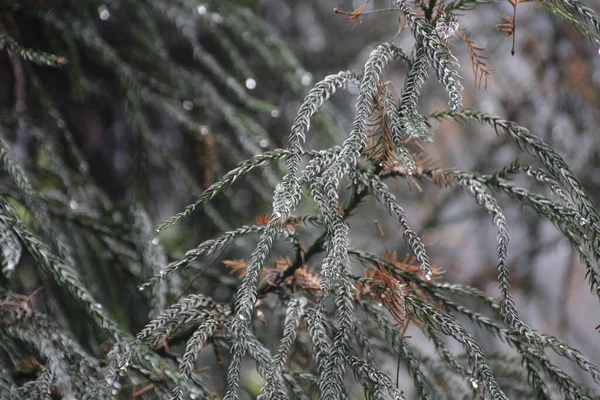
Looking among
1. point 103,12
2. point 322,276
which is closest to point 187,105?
point 103,12

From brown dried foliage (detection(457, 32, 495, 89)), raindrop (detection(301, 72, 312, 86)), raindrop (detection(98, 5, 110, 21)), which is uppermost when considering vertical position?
raindrop (detection(98, 5, 110, 21))

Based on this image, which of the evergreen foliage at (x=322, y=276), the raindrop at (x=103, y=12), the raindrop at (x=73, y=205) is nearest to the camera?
the evergreen foliage at (x=322, y=276)

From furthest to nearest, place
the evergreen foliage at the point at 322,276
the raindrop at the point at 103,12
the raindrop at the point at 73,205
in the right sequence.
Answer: the raindrop at the point at 103,12
the raindrop at the point at 73,205
the evergreen foliage at the point at 322,276

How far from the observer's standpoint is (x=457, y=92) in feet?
2.35

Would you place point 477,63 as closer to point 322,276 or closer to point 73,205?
point 322,276

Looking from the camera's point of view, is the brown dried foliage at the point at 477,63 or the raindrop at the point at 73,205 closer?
the brown dried foliage at the point at 477,63

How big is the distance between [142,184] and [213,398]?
0.68m

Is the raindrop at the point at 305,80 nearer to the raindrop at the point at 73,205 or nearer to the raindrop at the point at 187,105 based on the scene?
the raindrop at the point at 187,105

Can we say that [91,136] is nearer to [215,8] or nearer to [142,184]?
[142,184]

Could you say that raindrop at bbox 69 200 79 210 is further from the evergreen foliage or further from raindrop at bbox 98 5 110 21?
raindrop at bbox 98 5 110 21

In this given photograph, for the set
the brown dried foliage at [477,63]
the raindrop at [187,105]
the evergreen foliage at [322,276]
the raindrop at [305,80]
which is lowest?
the evergreen foliage at [322,276]

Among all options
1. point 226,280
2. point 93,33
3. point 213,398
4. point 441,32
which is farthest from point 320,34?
point 213,398

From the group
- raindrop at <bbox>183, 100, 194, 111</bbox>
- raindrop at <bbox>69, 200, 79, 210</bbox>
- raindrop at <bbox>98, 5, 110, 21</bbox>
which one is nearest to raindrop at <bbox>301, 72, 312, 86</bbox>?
raindrop at <bbox>183, 100, 194, 111</bbox>

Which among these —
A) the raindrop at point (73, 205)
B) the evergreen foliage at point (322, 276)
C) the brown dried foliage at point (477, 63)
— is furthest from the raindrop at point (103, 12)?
the brown dried foliage at point (477, 63)
